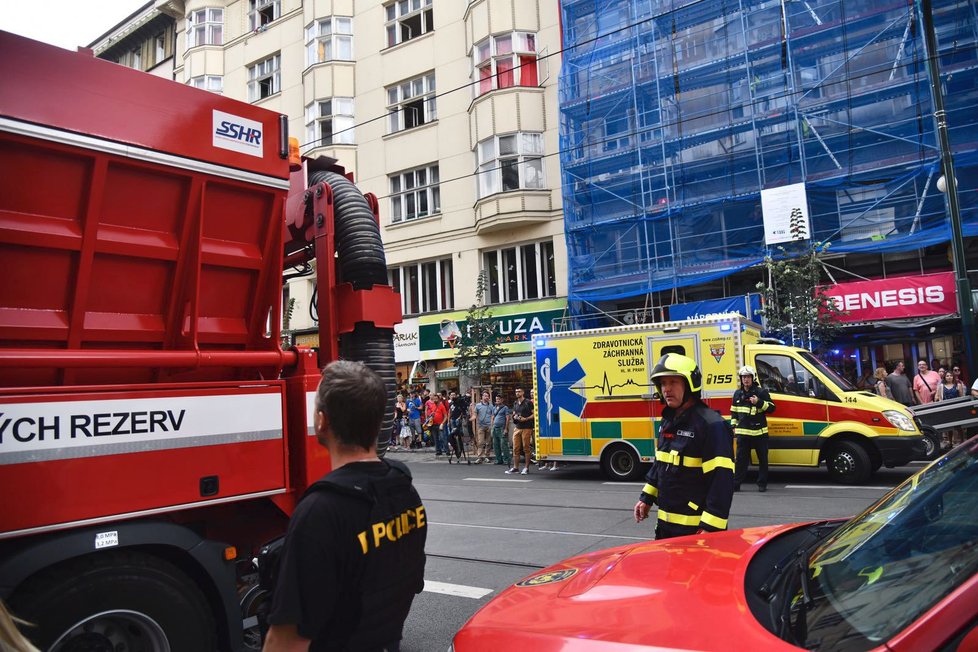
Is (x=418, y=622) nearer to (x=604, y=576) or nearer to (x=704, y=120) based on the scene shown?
(x=604, y=576)

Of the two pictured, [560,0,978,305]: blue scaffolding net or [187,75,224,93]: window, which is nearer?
[560,0,978,305]: blue scaffolding net

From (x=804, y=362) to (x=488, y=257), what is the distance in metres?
14.1

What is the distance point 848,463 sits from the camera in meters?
10.5

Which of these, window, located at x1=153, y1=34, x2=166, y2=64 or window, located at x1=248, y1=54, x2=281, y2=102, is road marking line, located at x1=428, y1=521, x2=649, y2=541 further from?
window, located at x1=153, y1=34, x2=166, y2=64

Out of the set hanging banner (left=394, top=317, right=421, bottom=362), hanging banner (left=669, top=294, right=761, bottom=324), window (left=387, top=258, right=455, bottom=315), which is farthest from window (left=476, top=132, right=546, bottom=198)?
hanging banner (left=669, top=294, right=761, bottom=324)

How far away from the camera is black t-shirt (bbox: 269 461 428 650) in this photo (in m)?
1.79

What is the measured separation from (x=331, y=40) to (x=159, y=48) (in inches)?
567

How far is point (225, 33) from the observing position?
3136 centimetres

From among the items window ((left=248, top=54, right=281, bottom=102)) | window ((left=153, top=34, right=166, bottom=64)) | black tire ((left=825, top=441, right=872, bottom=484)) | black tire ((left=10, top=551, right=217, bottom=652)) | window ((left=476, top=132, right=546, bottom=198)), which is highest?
window ((left=153, top=34, right=166, bottom=64))

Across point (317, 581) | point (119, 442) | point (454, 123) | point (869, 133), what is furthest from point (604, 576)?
point (454, 123)

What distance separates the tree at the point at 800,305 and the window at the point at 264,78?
23381 millimetres

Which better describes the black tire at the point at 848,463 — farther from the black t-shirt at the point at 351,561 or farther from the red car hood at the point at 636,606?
the black t-shirt at the point at 351,561

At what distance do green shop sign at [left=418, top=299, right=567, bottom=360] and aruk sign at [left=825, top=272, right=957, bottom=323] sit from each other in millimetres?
8168

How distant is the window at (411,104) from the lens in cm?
2512
